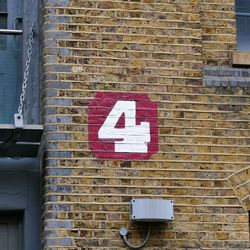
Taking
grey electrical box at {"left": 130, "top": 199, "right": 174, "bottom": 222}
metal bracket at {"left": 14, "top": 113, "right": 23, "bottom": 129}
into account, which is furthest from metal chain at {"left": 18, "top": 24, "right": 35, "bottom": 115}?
grey electrical box at {"left": 130, "top": 199, "right": 174, "bottom": 222}

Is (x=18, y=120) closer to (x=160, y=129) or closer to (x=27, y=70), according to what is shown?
(x=27, y=70)

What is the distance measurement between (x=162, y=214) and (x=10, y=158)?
5.53 ft

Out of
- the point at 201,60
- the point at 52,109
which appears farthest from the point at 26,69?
the point at 201,60

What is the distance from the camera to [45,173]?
8.45 metres

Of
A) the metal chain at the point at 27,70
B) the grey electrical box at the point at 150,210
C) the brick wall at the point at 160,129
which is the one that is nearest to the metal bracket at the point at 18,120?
the metal chain at the point at 27,70

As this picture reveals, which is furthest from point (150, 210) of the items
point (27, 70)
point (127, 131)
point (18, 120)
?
point (27, 70)

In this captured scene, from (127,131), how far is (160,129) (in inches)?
13.8

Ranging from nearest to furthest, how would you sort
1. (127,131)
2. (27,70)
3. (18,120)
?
(18,120) → (127,131) → (27,70)

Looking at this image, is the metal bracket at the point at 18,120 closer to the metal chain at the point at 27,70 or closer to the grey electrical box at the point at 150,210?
the metal chain at the point at 27,70

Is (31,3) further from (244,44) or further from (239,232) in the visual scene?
(239,232)

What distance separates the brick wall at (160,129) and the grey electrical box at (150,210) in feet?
0.53

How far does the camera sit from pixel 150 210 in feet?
27.2

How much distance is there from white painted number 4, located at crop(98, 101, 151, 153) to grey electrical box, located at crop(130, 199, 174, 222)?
0.59m

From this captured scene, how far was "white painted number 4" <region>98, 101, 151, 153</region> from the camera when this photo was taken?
861 centimetres
